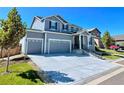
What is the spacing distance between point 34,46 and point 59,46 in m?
4.99

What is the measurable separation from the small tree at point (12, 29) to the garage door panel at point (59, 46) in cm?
1146

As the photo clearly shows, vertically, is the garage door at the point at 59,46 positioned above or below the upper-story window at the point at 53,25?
below

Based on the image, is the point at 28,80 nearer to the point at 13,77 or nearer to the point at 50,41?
the point at 13,77

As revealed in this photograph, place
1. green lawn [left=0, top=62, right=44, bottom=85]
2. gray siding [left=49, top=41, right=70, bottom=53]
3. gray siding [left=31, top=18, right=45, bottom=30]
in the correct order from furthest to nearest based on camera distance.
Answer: gray siding [left=31, top=18, right=45, bottom=30] < gray siding [left=49, top=41, right=70, bottom=53] < green lawn [left=0, top=62, right=44, bottom=85]

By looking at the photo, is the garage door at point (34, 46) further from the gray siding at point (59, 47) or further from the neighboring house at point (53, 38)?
the gray siding at point (59, 47)

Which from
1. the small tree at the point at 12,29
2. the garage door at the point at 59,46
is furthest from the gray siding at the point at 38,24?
the small tree at the point at 12,29

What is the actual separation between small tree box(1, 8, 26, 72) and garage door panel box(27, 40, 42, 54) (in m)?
8.66

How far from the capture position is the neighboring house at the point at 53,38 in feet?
69.0

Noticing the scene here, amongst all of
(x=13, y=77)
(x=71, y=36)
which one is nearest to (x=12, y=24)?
(x=13, y=77)

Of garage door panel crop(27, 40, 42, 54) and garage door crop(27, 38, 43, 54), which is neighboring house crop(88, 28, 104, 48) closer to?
garage door crop(27, 38, 43, 54)

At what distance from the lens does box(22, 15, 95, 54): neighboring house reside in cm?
2103

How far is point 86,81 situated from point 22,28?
690cm

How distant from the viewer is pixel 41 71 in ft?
40.8

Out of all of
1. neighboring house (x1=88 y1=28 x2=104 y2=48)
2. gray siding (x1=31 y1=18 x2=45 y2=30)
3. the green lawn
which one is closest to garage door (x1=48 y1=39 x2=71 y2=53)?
gray siding (x1=31 y1=18 x2=45 y2=30)
